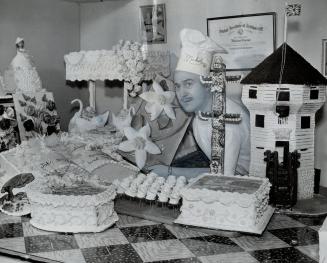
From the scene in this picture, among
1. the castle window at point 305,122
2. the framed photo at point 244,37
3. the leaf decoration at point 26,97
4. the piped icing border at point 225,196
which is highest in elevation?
the framed photo at point 244,37

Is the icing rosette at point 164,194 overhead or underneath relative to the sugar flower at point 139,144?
underneath

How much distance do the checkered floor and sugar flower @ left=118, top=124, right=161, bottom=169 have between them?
0.84 m

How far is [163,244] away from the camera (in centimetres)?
296

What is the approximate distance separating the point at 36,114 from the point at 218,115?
69.5 inches

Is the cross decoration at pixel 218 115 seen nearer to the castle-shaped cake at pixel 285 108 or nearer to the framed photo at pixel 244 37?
the castle-shaped cake at pixel 285 108

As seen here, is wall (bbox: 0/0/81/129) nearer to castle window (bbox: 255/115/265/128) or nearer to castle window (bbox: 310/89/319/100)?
castle window (bbox: 255/115/265/128)

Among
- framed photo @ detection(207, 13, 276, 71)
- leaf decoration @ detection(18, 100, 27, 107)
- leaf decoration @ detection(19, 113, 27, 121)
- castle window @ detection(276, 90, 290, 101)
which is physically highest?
framed photo @ detection(207, 13, 276, 71)

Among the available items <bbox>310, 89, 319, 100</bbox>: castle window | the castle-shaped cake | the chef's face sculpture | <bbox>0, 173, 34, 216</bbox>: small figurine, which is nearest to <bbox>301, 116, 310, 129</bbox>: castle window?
the castle-shaped cake

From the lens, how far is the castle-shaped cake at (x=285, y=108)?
3.47 meters

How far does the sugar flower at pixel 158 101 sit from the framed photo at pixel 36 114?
36.2 inches

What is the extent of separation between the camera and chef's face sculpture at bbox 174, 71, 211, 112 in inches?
163

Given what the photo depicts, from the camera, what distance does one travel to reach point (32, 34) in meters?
4.75

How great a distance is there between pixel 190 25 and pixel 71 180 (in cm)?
183

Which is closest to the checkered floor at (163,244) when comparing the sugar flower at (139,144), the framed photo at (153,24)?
the sugar flower at (139,144)
